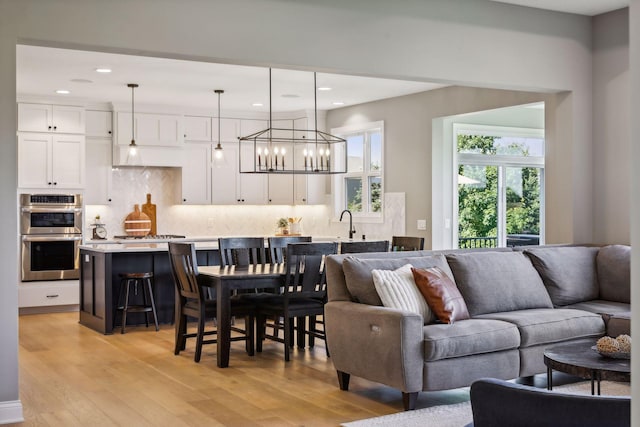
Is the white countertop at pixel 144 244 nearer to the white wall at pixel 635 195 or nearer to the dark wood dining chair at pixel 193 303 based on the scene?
the dark wood dining chair at pixel 193 303

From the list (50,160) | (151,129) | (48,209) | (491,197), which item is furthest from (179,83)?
(491,197)

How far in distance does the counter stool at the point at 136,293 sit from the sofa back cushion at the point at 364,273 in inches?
118

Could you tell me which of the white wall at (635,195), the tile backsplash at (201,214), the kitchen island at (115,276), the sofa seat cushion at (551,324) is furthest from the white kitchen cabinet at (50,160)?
the white wall at (635,195)

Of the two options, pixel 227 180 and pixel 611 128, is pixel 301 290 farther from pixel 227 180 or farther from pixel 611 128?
pixel 227 180

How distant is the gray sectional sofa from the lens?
4.29 meters

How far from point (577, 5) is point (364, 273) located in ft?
10.2

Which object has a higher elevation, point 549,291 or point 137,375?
point 549,291

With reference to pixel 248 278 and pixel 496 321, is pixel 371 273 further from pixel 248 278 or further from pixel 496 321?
pixel 248 278

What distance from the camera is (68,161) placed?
9016 millimetres

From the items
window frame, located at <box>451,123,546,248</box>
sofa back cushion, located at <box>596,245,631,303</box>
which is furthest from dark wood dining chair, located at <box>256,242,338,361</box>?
window frame, located at <box>451,123,546,248</box>

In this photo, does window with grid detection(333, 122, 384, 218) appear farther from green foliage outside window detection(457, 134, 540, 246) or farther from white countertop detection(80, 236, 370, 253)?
green foliage outside window detection(457, 134, 540, 246)

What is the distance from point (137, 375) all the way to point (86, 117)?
4.84 meters

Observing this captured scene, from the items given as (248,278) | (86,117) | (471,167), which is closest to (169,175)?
(86,117)

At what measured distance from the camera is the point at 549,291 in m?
5.63
